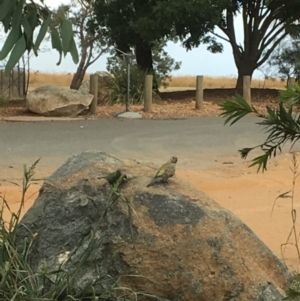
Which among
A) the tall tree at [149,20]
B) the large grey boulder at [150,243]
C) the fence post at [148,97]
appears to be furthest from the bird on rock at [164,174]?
the tall tree at [149,20]

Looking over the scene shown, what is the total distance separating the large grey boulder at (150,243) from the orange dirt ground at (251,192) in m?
2.09

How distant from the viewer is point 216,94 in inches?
981

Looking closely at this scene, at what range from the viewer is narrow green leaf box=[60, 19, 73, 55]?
2.44m

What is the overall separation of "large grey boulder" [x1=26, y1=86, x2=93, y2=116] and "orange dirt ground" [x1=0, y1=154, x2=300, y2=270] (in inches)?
281

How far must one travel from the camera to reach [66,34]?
8.07 ft

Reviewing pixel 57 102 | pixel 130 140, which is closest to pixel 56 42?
pixel 130 140

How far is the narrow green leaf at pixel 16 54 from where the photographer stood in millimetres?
2453

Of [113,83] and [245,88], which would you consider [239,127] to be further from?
[113,83]

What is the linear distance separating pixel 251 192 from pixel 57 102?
9861 millimetres

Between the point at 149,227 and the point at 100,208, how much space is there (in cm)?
27

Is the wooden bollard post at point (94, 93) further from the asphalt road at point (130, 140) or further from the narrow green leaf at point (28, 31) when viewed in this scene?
the narrow green leaf at point (28, 31)

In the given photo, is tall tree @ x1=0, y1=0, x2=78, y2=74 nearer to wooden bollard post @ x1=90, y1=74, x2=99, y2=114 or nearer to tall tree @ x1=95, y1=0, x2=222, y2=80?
wooden bollard post @ x1=90, y1=74, x2=99, y2=114

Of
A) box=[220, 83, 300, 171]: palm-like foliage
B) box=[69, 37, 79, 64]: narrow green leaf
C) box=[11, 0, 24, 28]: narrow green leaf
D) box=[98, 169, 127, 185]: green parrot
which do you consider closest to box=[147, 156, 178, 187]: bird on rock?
box=[98, 169, 127, 185]: green parrot

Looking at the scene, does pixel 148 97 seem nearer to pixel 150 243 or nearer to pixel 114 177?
pixel 114 177
